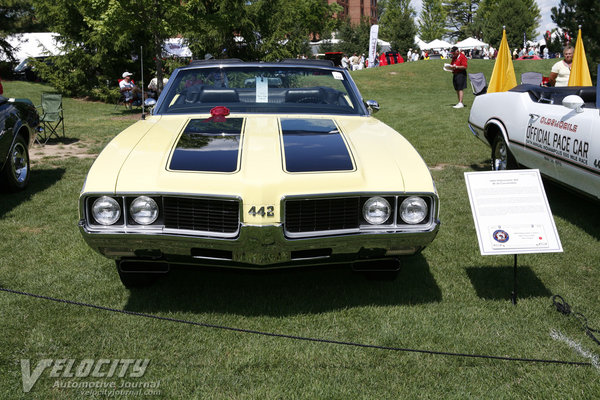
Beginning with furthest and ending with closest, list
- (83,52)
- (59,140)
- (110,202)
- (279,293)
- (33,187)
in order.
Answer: (83,52), (59,140), (33,187), (279,293), (110,202)

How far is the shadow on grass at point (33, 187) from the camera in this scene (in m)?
6.53

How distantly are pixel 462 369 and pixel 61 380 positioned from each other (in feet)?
7.03

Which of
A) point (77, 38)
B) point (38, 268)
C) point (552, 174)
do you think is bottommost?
point (38, 268)

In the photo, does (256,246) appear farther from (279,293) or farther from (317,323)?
(279,293)

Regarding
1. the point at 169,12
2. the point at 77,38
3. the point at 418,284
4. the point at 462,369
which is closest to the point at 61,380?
the point at 462,369

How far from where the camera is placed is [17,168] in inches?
280

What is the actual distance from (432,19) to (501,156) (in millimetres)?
66030

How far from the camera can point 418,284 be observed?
418 centimetres

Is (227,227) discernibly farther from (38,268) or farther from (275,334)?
(38,268)

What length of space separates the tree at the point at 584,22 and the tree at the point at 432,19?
186 ft

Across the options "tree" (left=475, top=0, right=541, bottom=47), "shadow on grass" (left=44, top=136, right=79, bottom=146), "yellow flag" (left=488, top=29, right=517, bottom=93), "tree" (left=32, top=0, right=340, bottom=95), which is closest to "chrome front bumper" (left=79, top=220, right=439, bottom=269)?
"yellow flag" (left=488, top=29, right=517, bottom=93)

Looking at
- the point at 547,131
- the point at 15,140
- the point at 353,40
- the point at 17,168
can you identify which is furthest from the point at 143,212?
the point at 353,40

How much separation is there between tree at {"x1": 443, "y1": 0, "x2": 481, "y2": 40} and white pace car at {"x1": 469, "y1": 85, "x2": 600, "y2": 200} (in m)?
66.2

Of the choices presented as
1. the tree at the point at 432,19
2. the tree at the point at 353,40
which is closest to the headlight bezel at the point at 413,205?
the tree at the point at 353,40
